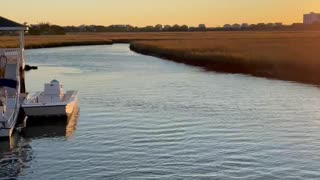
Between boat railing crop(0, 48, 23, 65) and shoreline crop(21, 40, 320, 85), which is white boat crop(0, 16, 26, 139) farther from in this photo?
shoreline crop(21, 40, 320, 85)

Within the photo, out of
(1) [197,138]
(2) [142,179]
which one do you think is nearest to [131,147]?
(1) [197,138]

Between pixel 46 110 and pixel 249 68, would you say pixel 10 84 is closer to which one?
pixel 46 110

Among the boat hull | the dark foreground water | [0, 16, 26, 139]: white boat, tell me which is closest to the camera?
the dark foreground water

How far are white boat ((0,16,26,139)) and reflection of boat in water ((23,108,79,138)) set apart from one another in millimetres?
990

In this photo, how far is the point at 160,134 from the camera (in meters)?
26.4

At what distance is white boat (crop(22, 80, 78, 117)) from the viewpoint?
1178 inches

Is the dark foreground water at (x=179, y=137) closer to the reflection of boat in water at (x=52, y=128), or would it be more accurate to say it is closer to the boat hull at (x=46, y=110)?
the reflection of boat in water at (x=52, y=128)

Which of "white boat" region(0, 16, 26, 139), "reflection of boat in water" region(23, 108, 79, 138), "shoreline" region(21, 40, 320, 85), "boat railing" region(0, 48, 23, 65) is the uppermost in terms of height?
"boat railing" region(0, 48, 23, 65)

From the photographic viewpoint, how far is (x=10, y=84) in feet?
102

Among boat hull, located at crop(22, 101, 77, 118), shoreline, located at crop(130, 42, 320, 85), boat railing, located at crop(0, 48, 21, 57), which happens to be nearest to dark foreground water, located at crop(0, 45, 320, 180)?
boat hull, located at crop(22, 101, 77, 118)

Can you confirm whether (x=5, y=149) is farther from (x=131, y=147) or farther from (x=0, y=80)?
(x=0, y=80)

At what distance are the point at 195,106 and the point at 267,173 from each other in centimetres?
1608

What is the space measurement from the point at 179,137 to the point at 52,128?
7.19m

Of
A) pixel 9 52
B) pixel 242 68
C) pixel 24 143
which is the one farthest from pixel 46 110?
pixel 242 68
